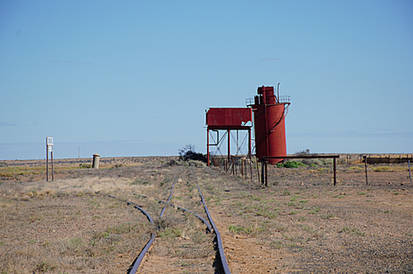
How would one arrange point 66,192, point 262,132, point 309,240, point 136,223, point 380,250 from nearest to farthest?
point 380,250
point 309,240
point 136,223
point 66,192
point 262,132

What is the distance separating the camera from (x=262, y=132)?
49.8m

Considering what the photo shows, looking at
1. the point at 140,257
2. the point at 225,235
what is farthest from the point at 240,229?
the point at 140,257

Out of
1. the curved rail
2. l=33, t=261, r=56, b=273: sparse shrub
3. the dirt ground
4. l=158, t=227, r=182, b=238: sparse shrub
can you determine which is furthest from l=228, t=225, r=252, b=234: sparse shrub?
l=33, t=261, r=56, b=273: sparse shrub

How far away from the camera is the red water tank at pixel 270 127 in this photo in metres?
48.8

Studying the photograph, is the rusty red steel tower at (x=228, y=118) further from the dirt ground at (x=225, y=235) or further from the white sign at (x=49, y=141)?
the dirt ground at (x=225, y=235)

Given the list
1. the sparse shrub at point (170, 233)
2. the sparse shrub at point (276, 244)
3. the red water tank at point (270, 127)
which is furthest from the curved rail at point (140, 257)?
the red water tank at point (270, 127)

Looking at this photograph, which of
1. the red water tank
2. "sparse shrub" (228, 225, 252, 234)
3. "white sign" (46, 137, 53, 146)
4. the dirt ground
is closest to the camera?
the dirt ground

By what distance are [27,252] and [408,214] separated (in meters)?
10.2

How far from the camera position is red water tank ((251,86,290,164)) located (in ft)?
160

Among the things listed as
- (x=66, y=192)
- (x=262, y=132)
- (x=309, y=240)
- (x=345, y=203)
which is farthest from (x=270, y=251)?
(x=262, y=132)

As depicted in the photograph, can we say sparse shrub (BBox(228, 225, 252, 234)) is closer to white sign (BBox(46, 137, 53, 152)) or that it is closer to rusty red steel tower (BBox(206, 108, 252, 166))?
white sign (BBox(46, 137, 53, 152))

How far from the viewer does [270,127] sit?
4928 centimetres

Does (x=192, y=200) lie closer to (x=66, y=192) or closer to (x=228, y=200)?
(x=228, y=200)

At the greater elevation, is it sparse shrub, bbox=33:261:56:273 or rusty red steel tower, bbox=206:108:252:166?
rusty red steel tower, bbox=206:108:252:166
